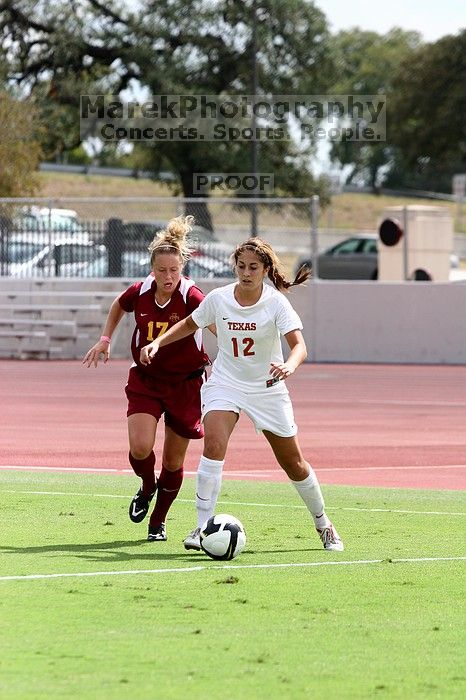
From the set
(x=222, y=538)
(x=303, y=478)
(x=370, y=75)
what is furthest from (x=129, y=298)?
(x=370, y=75)

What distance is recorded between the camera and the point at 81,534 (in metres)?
10.1

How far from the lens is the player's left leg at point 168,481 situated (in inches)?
390

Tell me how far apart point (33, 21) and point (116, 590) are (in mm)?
48921

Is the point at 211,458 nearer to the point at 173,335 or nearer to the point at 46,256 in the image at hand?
the point at 173,335

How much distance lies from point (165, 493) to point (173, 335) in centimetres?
114

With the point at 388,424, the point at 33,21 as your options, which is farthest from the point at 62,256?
the point at 33,21

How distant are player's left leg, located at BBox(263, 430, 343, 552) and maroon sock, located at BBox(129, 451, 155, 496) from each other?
3.09 feet

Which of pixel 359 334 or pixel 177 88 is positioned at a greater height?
pixel 177 88

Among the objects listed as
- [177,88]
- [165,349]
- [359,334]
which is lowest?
[359,334]

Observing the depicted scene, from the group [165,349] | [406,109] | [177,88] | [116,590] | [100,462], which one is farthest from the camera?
[406,109]

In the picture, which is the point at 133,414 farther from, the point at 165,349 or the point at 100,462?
the point at 100,462

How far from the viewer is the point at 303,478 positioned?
936 centimetres

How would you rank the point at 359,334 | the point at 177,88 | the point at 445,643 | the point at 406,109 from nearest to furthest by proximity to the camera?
1. the point at 445,643
2. the point at 359,334
3. the point at 177,88
4. the point at 406,109

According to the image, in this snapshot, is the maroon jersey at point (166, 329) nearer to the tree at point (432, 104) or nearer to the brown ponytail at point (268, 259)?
the brown ponytail at point (268, 259)
